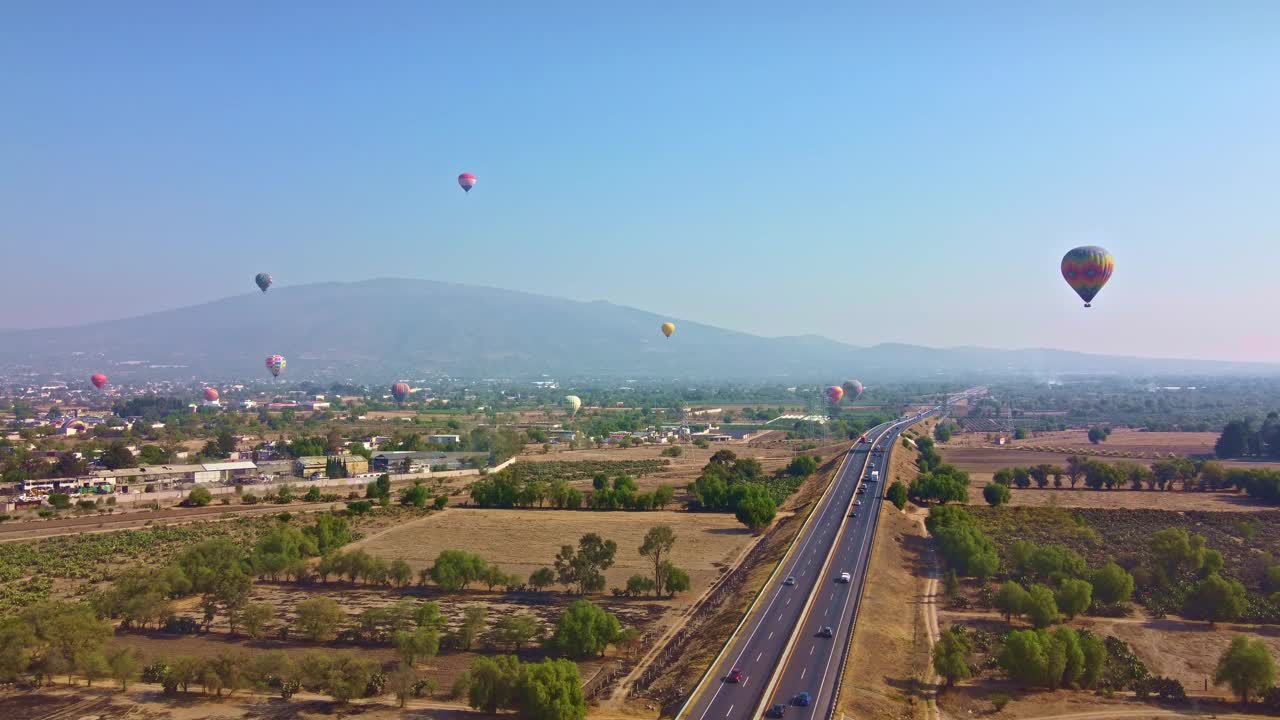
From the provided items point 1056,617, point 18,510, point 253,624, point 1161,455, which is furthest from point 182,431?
point 1161,455

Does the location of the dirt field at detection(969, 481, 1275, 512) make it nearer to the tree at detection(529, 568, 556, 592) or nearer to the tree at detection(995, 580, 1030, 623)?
the tree at detection(995, 580, 1030, 623)

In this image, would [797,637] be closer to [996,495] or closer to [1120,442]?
[996,495]

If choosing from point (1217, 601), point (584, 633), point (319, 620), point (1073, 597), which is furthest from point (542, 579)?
point (1217, 601)

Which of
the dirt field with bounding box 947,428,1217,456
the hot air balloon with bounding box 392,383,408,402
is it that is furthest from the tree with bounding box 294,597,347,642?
the hot air balloon with bounding box 392,383,408,402

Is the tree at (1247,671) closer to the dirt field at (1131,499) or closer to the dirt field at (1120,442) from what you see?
the dirt field at (1131,499)

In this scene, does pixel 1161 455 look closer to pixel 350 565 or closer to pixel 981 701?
pixel 981 701

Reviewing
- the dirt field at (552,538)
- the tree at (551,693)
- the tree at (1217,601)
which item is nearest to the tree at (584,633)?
the tree at (551,693)
